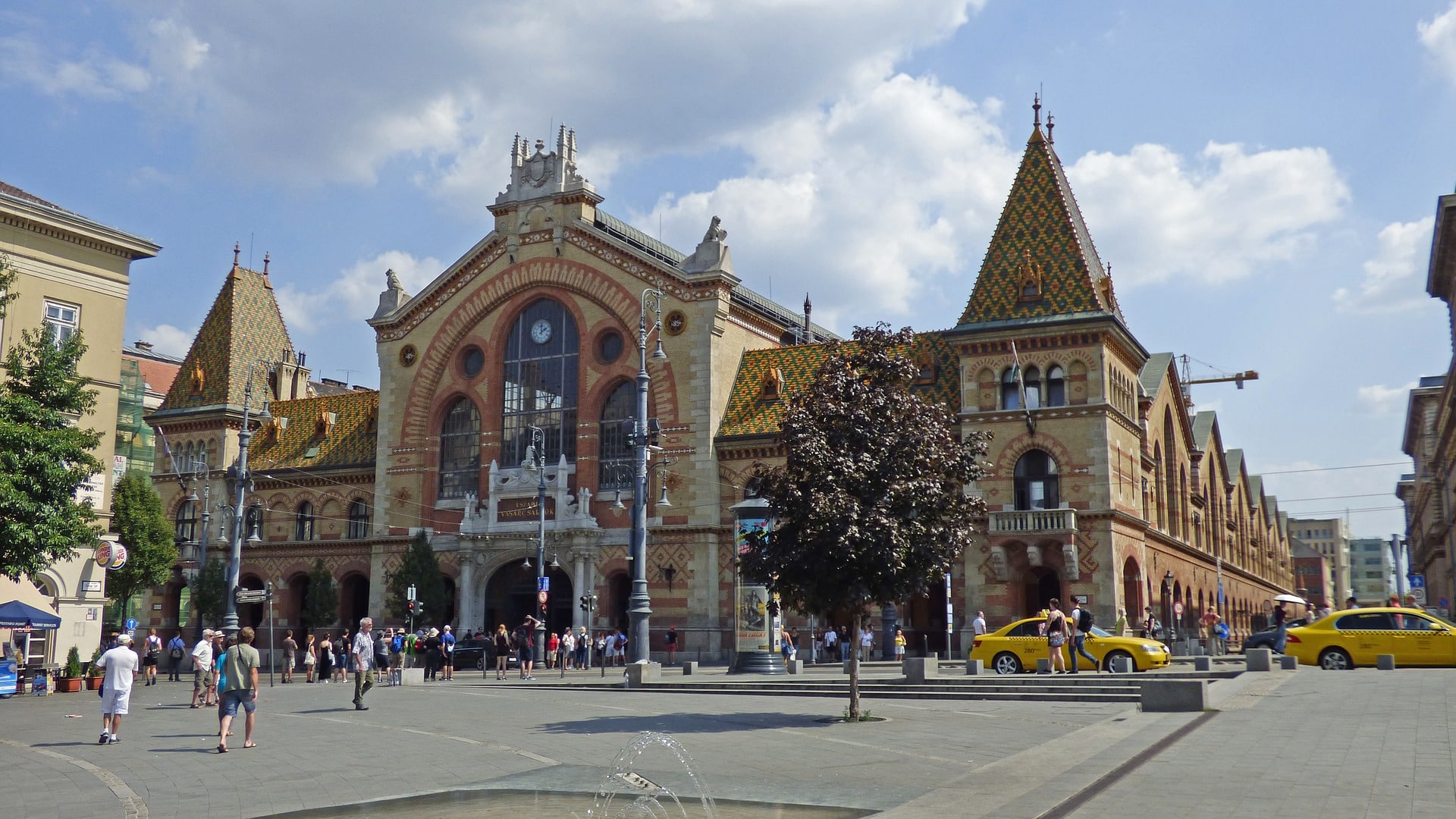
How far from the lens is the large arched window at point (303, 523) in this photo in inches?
2297

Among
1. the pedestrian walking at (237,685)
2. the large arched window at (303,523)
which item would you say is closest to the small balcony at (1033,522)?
the pedestrian walking at (237,685)

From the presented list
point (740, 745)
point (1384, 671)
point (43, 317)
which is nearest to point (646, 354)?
point (43, 317)

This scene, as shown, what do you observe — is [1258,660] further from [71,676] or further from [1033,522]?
[71,676]

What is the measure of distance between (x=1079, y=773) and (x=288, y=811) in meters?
7.83

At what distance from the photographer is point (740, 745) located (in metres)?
17.2

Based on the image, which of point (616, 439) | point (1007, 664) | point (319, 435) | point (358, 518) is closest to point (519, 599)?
point (616, 439)

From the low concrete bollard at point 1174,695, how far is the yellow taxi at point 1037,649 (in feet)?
28.9

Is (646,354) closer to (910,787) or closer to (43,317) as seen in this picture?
(43,317)

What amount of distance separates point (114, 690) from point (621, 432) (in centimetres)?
3250

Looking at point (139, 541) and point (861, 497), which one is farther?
point (139, 541)

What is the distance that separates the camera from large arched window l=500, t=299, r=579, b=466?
173ft

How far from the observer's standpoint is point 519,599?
5319 cm

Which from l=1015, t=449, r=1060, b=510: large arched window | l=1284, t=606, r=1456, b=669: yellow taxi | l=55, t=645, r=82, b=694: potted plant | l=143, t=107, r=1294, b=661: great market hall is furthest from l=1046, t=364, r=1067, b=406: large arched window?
l=55, t=645, r=82, b=694: potted plant

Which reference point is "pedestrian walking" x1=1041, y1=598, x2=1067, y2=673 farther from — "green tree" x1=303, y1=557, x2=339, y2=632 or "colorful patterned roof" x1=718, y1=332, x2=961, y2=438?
"green tree" x1=303, y1=557, x2=339, y2=632
